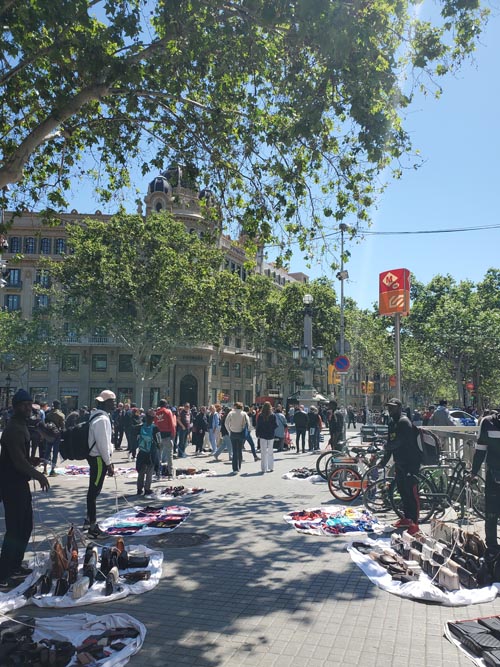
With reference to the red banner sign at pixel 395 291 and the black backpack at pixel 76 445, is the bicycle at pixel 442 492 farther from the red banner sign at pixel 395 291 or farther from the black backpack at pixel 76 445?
the red banner sign at pixel 395 291

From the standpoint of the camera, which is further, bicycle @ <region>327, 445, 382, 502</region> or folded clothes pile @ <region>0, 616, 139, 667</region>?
bicycle @ <region>327, 445, 382, 502</region>

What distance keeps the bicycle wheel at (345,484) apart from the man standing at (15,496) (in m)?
5.63

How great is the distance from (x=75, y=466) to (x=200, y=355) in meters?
32.2

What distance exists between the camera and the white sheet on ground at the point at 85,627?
4.04 m

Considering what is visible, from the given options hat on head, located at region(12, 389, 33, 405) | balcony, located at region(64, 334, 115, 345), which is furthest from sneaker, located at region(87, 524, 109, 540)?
balcony, located at region(64, 334, 115, 345)

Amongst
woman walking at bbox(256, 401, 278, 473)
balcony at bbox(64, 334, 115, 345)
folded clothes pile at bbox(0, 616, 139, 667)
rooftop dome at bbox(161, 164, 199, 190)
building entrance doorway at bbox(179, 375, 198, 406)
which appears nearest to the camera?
folded clothes pile at bbox(0, 616, 139, 667)

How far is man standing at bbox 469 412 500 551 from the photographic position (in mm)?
6066

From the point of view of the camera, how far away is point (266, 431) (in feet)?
45.0

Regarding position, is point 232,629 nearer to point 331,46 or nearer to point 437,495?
point 437,495

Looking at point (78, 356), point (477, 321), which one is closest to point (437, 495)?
point (477, 321)

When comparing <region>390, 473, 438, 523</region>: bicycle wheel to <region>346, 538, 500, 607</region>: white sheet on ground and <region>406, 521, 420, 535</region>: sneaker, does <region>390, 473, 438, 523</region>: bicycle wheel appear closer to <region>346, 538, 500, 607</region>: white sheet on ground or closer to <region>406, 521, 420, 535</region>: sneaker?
<region>406, 521, 420, 535</region>: sneaker

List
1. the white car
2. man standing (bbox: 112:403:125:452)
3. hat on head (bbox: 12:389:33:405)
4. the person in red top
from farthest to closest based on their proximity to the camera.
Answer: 1. the white car
2. man standing (bbox: 112:403:125:452)
3. the person in red top
4. hat on head (bbox: 12:389:33:405)

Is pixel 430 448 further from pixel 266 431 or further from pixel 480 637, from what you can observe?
pixel 266 431

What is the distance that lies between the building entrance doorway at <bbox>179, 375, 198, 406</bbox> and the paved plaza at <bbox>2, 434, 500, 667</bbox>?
132 ft
